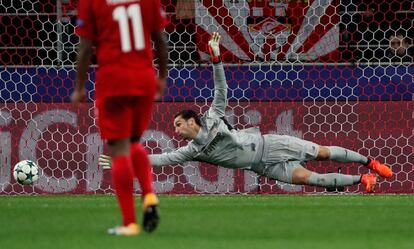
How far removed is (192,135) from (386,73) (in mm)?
2829

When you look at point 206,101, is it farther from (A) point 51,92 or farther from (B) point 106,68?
(B) point 106,68

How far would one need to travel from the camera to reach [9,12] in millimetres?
13188

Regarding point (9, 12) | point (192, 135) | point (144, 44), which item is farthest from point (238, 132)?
point (144, 44)

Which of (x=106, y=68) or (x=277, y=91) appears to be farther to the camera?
(x=277, y=91)

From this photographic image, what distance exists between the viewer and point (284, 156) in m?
11.3

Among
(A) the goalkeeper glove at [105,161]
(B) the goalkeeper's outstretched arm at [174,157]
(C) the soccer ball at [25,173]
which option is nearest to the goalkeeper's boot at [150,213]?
(A) the goalkeeper glove at [105,161]

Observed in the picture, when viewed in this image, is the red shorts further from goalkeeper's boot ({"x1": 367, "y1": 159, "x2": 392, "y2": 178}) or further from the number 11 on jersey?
goalkeeper's boot ({"x1": 367, "y1": 159, "x2": 392, "y2": 178})

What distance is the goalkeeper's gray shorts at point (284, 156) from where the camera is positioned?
11.3 meters

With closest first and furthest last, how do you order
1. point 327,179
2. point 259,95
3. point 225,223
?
point 225,223
point 327,179
point 259,95

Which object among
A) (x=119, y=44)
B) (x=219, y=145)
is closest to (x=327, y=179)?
(x=219, y=145)

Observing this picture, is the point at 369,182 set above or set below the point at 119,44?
below

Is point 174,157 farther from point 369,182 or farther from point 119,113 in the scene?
point 119,113

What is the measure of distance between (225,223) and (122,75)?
1.65 meters

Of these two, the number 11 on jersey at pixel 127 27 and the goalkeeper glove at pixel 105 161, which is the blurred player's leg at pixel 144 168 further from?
the goalkeeper glove at pixel 105 161
